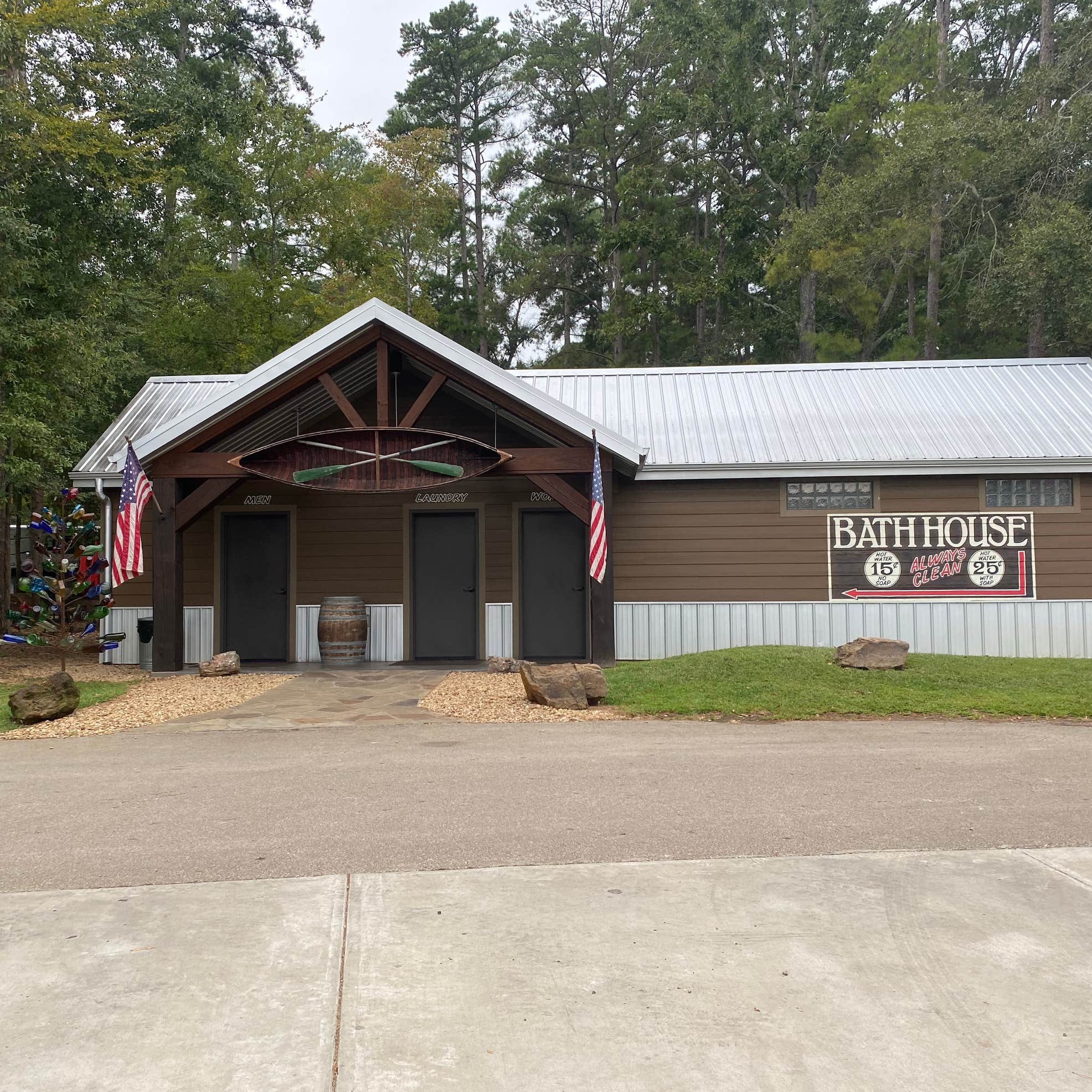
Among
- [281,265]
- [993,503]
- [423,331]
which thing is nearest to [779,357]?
[281,265]

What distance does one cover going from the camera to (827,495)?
14672mm

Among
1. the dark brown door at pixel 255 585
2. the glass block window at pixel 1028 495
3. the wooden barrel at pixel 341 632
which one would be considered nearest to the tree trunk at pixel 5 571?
the dark brown door at pixel 255 585

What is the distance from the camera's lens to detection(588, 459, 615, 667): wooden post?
43.5 feet

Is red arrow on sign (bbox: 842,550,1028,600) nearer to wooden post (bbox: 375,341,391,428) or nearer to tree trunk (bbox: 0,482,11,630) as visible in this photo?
wooden post (bbox: 375,341,391,428)

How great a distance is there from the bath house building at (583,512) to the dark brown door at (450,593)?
0.12ft

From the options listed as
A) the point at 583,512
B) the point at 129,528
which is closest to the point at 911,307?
the point at 583,512

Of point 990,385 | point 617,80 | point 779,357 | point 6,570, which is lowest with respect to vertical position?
point 6,570

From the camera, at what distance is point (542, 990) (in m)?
3.56

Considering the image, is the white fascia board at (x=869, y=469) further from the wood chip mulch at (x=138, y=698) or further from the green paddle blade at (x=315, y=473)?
the wood chip mulch at (x=138, y=698)

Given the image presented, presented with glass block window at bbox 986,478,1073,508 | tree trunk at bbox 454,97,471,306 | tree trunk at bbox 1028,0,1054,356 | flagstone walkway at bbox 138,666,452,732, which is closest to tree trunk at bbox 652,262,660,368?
tree trunk at bbox 454,97,471,306

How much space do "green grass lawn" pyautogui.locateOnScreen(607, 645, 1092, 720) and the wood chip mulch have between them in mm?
4407

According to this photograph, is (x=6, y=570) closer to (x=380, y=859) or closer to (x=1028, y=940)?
(x=380, y=859)

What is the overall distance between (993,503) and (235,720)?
10.7 meters

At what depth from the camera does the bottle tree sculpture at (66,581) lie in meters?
14.6
